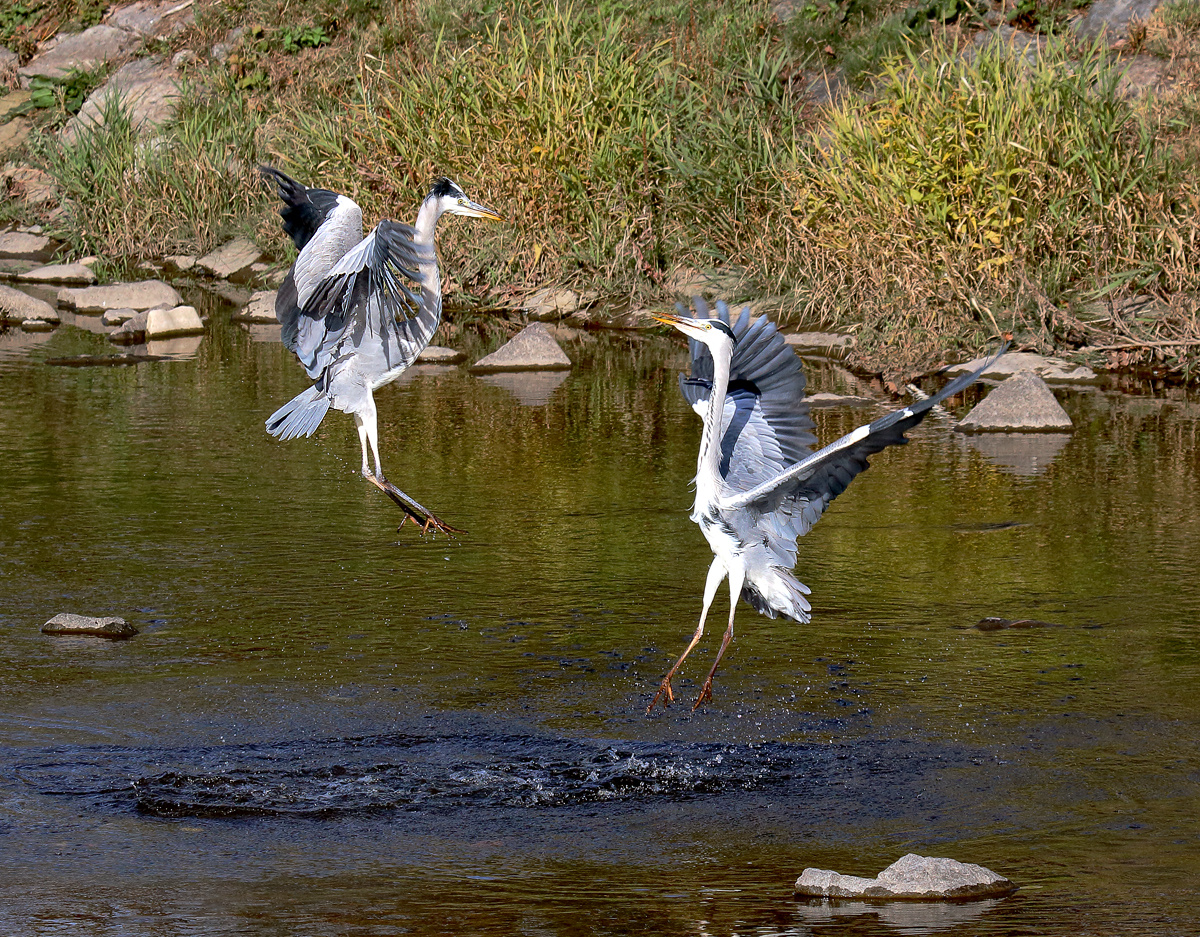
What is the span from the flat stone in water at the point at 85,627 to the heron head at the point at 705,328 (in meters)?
2.35

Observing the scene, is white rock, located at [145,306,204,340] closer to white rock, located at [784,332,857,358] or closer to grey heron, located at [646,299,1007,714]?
white rock, located at [784,332,857,358]

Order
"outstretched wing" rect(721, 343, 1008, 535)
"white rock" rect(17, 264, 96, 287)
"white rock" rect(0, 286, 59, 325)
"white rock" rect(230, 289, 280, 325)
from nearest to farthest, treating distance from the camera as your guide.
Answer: "outstretched wing" rect(721, 343, 1008, 535)
"white rock" rect(0, 286, 59, 325)
"white rock" rect(230, 289, 280, 325)
"white rock" rect(17, 264, 96, 287)

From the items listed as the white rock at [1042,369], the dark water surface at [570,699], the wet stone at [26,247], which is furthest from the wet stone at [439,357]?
the wet stone at [26,247]

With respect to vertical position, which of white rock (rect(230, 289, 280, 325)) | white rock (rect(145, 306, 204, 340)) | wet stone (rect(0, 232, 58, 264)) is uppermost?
wet stone (rect(0, 232, 58, 264))

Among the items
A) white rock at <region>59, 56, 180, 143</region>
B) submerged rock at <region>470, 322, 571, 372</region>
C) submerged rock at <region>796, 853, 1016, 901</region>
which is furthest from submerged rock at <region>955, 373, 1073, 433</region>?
white rock at <region>59, 56, 180, 143</region>

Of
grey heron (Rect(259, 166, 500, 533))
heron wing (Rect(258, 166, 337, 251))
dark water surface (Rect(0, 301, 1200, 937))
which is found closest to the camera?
dark water surface (Rect(0, 301, 1200, 937))

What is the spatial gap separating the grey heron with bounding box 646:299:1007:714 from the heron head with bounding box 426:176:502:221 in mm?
1524

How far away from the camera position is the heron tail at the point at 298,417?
6.72 meters

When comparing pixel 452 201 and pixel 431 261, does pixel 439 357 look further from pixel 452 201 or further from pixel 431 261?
pixel 431 261

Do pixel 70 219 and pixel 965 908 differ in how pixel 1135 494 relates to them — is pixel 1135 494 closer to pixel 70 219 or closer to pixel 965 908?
pixel 965 908

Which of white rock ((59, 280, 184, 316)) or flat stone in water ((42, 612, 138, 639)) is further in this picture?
white rock ((59, 280, 184, 316))

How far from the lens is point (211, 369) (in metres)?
12.1

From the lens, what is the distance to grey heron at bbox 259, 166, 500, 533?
6.44 m

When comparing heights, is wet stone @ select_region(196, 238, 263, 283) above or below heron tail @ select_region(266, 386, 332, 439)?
above
